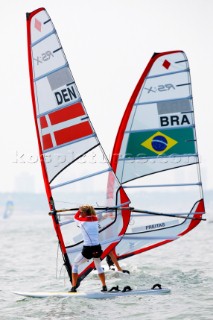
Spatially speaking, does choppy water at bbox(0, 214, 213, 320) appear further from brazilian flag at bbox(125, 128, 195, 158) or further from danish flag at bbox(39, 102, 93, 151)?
brazilian flag at bbox(125, 128, 195, 158)

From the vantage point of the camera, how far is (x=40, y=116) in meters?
11.0

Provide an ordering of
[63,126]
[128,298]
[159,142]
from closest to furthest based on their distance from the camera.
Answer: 1. [128,298]
2. [63,126]
3. [159,142]

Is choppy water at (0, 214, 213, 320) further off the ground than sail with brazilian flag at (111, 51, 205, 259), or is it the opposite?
sail with brazilian flag at (111, 51, 205, 259)

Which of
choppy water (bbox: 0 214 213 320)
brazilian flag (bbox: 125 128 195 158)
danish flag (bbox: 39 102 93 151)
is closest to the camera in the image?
choppy water (bbox: 0 214 213 320)

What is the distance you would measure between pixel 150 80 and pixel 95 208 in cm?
396

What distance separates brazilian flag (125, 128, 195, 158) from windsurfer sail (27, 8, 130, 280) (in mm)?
2649

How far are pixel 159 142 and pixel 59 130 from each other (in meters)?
3.40

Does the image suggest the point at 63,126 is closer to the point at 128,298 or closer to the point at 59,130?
the point at 59,130

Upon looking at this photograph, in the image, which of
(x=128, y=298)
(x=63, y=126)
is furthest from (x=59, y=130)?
(x=128, y=298)

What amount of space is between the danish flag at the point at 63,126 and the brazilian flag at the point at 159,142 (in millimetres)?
2768

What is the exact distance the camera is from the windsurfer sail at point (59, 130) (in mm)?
10930

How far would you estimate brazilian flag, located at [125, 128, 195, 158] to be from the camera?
13883 mm

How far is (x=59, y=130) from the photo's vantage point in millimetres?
11094

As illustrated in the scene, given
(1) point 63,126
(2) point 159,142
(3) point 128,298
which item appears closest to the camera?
(3) point 128,298
